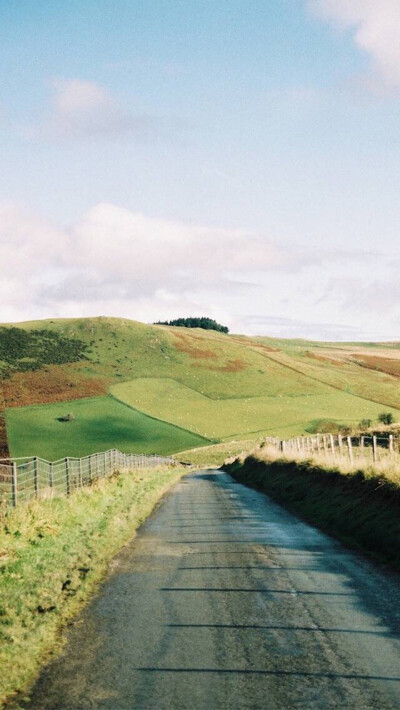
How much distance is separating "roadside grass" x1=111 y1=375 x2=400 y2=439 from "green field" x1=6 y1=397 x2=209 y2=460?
428cm

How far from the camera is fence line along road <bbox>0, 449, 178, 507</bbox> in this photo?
18.0 metres

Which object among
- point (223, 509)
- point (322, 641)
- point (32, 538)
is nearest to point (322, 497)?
point (223, 509)

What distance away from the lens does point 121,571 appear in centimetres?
1150

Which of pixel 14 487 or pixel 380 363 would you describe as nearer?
pixel 14 487

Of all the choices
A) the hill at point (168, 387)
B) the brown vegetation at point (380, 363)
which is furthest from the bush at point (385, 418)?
the brown vegetation at point (380, 363)

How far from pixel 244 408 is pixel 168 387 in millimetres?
14022

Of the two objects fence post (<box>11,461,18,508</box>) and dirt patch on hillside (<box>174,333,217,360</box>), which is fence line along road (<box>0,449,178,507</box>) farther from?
dirt patch on hillside (<box>174,333,217,360</box>)

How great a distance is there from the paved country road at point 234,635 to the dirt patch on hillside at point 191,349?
109490 mm

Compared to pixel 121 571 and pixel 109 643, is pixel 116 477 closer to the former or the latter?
pixel 121 571

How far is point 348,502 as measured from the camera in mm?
18234

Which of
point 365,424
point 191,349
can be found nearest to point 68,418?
point 365,424

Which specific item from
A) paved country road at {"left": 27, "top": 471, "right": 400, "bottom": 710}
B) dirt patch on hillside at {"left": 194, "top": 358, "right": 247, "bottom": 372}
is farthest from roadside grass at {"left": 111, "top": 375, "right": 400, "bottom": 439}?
paved country road at {"left": 27, "top": 471, "right": 400, "bottom": 710}

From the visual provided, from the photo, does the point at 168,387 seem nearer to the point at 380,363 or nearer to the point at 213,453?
the point at 213,453

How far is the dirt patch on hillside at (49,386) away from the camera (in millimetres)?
88438
